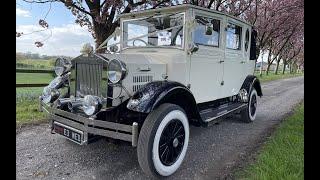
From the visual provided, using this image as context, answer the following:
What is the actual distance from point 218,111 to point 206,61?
0.96 metres

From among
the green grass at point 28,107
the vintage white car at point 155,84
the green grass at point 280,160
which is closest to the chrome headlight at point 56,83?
the vintage white car at point 155,84

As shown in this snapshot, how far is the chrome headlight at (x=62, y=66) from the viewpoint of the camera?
15.0ft

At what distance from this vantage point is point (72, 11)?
31.0 ft

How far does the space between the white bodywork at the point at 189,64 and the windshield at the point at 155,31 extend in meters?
0.09

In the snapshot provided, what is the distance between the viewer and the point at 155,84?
3.81 m

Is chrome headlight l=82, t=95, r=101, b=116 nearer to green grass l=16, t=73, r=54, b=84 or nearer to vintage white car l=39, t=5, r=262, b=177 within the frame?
vintage white car l=39, t=5, r=262, b=177

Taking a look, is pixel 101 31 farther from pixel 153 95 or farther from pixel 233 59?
pixel 153 95

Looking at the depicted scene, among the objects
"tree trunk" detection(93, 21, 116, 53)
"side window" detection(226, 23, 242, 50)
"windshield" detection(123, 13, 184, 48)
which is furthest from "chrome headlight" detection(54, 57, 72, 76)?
"tree trunk" detection(93, 21, 116, 53)

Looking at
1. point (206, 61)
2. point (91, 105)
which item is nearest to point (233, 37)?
point (206, 61)

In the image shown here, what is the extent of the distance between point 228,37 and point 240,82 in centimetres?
128

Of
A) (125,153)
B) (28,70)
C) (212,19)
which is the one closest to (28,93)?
(28,70)
